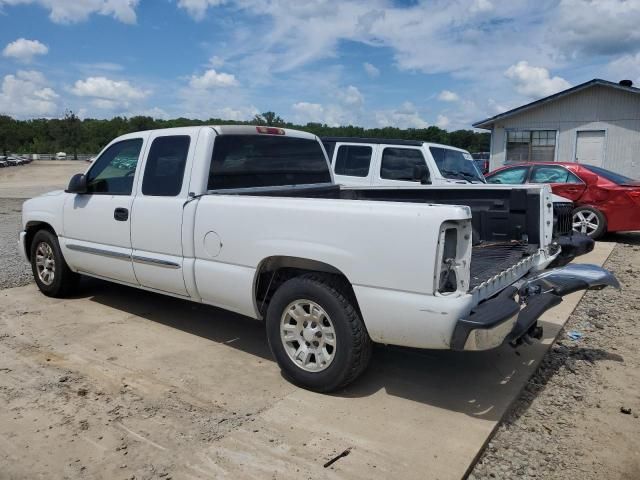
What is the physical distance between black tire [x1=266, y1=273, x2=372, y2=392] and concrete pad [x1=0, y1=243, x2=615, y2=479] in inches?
5.6

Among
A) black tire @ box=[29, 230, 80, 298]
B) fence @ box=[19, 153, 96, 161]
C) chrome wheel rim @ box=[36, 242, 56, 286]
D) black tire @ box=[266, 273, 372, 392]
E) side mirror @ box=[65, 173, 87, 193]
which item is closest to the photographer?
black tire @ box=[266, 273, 372, 392]

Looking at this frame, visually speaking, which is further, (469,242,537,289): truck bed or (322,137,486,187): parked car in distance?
(322,137,486,187): parked car in distance

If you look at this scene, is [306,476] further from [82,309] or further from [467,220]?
[82,309]

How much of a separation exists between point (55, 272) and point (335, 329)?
393cm

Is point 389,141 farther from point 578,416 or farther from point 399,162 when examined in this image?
point 578,416

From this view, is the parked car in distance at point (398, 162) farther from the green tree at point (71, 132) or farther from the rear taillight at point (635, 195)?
the green tree at point (71, 132)

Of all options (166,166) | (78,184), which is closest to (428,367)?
(166,166)

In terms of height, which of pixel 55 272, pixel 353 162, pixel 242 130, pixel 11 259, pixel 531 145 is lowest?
pixel 11 259

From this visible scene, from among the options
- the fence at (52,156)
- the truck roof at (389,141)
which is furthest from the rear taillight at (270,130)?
the fence at (52,156)

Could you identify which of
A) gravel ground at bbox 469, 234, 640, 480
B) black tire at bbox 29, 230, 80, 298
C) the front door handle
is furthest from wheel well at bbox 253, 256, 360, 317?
black tire at bbox 29, 230, 80, 298

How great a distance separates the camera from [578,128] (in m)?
19.7

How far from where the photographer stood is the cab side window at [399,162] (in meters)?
8.93

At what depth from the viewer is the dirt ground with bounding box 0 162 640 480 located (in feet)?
9.93

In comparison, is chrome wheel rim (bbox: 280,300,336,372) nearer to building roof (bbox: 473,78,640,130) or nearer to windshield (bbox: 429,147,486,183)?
windshield (bbox: 429,147,486,183)
